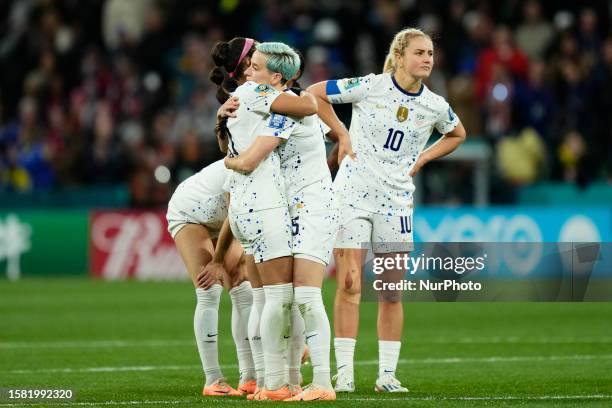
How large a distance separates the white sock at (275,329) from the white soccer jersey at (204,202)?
3.71 ft

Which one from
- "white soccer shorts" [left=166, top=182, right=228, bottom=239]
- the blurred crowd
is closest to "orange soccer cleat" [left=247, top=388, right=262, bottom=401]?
"white soccer shorts" [left=166, top=182, right=228, bottom=239]

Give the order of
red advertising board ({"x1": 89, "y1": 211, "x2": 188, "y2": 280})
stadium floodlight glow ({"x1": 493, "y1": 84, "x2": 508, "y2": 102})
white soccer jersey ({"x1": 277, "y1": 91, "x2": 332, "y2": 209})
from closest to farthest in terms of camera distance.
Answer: white soccer jersey ({"x1": 277, "y1": 91, "x2": 332, "y2": 209}), stadium floodlight glow ({"x1": 493, "y1": 84, "x2": 508, "y2": 102}), red advertising board ({"x1": 89, "y1": 211, "x2": 188, "y2": 280})

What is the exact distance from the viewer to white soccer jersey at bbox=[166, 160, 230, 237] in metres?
9.10

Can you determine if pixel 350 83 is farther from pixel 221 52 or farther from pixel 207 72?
pixel 207 72

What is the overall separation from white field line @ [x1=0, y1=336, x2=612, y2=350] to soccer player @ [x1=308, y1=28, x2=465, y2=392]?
3.87 meters

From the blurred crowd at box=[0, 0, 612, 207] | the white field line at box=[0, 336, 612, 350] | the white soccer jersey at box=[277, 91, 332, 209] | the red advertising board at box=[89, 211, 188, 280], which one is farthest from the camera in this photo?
the red advertising board at box=[89, 211, 188, 280]

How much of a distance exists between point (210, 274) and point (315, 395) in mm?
1169

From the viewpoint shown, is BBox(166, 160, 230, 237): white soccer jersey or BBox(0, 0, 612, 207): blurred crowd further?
BBox(0, 0, 612, 207): blurred crowd

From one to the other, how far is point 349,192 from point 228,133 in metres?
1.25

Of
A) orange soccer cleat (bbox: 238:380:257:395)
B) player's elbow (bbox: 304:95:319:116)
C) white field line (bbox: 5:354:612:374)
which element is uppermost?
player's elbow (bbox: 304:95:319:116)

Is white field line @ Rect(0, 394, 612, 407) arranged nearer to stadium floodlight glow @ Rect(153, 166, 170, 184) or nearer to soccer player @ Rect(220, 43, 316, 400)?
soccer player @ Rect(220, 43, 316, 400)

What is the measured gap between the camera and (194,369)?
10625 mm

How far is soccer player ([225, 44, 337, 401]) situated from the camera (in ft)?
26.5

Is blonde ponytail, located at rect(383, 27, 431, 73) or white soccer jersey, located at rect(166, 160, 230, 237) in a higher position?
blonde ponytail, located at rect(383, 27, 431, 73)
